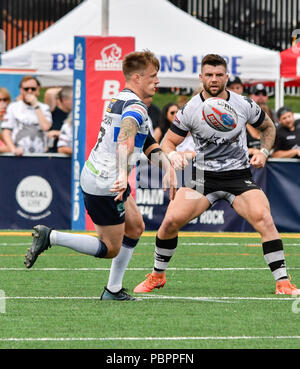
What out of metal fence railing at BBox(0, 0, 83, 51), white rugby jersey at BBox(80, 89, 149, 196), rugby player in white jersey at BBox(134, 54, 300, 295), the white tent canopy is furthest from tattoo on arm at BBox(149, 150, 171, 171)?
metal fence railing at BBox(0, 0, 83, 51)

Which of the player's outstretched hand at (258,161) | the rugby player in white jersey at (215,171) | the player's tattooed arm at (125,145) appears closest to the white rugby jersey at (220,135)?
the rugby player in white jersey at (215,171)

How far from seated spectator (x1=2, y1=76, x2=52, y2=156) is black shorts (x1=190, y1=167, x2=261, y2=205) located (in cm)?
638

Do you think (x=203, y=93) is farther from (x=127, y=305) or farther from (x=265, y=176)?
(x=265, y=176)

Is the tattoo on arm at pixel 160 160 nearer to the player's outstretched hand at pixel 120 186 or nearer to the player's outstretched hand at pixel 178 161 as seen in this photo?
the player's outstretched hand at pixel 178 161

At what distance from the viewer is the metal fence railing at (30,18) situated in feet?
98.2

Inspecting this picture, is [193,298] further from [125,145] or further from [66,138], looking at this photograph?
[66,138]

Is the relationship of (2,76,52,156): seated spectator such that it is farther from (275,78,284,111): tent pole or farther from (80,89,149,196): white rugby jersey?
(80,89,149,196): white rugby jersey

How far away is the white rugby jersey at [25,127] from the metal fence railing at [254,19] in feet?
48.8

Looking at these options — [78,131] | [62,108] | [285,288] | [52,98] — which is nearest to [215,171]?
[285,288]

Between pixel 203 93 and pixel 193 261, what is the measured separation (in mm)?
2841

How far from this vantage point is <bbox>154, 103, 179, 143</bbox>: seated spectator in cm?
1540

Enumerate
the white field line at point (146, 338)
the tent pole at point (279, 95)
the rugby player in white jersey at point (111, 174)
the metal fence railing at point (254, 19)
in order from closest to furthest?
the white field line at point (146, 338) → the rugby player in white jersey at point (111, 174) → the tent pole at point (279, 95) → the metal fence railing at point (254, 19)

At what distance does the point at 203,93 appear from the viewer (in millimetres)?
9469
